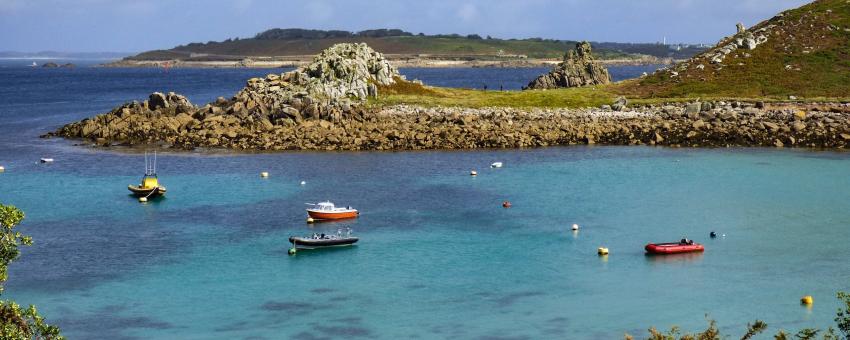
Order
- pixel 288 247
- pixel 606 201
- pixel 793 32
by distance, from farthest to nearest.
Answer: pixel 793 32, pixel 606 201, pixel 288 247

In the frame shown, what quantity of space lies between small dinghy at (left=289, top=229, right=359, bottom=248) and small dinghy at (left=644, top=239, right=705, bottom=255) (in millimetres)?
17585

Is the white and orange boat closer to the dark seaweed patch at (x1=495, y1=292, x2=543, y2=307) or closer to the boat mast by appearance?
the dark seaweed patch at (x1=495, y1=292, x2=543, y2=307)

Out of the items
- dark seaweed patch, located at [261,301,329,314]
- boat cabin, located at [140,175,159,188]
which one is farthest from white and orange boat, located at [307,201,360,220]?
dark seaweed patch, located at [261,301,329,314]

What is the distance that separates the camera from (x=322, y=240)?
63.5m

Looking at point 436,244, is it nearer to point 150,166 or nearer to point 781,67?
point 150,166

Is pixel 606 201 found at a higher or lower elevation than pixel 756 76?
lower

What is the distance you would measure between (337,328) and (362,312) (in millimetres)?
2958

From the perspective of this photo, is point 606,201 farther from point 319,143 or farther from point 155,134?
point 155,134

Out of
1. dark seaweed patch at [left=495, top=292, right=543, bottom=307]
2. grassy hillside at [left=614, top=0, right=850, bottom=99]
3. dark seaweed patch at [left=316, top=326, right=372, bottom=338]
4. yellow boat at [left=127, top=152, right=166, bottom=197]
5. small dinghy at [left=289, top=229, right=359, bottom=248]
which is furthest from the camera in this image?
grassy hillside at [left=614, top=0, right=850, bottom=99]

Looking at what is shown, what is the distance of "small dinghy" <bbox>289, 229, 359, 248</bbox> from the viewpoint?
2480 inches

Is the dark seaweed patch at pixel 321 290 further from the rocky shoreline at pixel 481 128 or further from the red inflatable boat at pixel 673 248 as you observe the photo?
the rocky shoreline at pixel 481 128

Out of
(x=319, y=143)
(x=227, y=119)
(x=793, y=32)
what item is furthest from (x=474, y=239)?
(x=793, y=32)

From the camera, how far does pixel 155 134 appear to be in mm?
111188

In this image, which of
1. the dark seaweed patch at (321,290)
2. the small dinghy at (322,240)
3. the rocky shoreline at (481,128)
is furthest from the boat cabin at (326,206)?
the rocky shoreline at (481,128)
